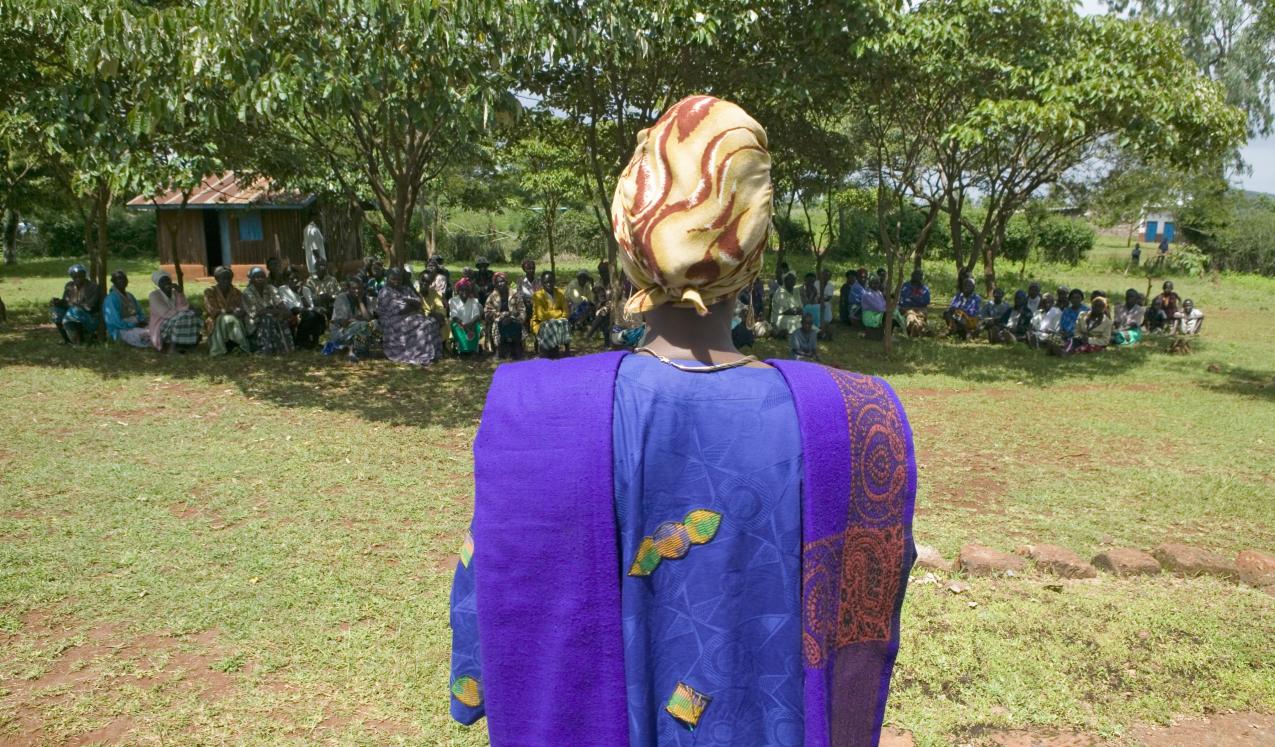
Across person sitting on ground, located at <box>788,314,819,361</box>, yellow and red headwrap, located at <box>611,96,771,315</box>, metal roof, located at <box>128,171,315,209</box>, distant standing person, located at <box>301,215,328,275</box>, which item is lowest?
person sitting on ground, located at <box>788,314,819,361</box>

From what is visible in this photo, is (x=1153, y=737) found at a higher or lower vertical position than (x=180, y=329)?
lower

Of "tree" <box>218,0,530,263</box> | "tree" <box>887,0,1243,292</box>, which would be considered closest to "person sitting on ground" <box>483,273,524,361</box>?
"tree" <box>218,0,530,263</box>

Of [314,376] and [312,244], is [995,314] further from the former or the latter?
[312,244]

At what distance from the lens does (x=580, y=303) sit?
13.4 m

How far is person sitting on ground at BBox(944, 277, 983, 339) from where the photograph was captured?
49.5 feet

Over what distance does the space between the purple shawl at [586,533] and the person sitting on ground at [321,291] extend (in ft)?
35.7

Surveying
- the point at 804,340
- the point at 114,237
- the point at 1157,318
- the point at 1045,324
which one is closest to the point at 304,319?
the point at 804,340

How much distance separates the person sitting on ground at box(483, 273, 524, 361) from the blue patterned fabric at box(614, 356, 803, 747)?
394 inches

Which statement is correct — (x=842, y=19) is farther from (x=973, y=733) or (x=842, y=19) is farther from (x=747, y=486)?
(x=747, y=486)

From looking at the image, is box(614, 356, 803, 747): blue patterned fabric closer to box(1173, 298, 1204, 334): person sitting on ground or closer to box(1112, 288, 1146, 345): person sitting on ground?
box(1112, 288, 1146, 345): person sitting on ground

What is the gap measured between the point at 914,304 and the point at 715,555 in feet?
47.7

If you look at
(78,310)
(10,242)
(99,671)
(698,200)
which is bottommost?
(99,671)

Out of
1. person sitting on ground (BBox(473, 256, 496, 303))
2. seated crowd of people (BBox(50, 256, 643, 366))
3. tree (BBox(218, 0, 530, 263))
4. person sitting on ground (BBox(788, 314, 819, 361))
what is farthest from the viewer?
person sitting on ground (BBox(473, 256, 496, 303))

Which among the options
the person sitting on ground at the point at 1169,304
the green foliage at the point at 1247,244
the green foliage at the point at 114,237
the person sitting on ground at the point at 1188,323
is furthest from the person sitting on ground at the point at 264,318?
the green foliage at the point at 1247,244
